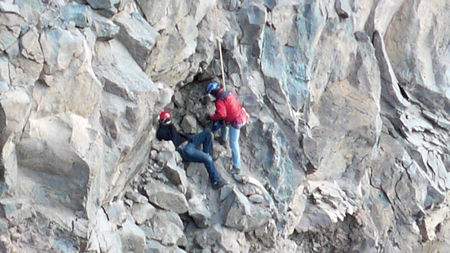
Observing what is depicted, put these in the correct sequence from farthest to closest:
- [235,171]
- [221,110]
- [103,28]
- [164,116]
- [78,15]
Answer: [235,171], [221,110], [164,116], [103,28], [78,15]

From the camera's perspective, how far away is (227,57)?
52.2ft

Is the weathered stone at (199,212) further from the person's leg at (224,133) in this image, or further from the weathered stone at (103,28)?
the weathered stone at (103,28)

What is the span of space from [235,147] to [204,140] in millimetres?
738

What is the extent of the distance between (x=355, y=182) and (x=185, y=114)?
6266 mm

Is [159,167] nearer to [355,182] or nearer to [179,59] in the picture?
[179,59]

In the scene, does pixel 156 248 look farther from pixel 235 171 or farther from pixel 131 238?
pixel 235 171

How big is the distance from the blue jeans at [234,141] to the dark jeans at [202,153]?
0.49 meters

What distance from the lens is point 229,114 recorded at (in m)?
14.6

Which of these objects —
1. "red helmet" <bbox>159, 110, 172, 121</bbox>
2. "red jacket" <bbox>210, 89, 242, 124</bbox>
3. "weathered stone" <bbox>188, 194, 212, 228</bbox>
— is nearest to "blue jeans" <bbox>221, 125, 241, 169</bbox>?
"red jacket" <bbox>210, 89, 242, 124</bbox>

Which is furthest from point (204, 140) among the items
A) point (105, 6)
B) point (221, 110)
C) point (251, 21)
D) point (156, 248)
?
point (105, 6)

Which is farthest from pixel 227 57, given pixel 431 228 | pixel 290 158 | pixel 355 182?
pixel 431 228

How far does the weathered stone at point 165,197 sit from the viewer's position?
14.0 m

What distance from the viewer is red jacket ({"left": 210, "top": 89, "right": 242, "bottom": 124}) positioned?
14.5 meters

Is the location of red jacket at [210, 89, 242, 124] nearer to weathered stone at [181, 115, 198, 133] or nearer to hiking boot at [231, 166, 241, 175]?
weathered stone at [181, 115, 198, 133]
